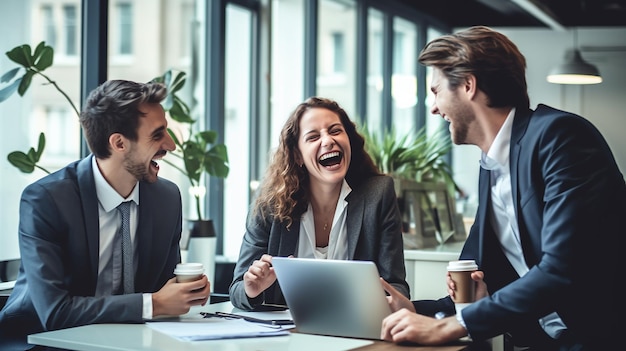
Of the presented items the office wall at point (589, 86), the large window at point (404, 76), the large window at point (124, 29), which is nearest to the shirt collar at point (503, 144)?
the large window at point (124, 29)

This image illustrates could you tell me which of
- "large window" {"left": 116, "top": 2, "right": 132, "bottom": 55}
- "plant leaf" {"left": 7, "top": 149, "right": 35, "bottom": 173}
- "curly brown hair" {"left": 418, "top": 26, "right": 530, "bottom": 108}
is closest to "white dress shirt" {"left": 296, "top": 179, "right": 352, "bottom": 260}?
"curly brown hair" {"left": 418, "top": 26, "right": 530, "bottom": 108}

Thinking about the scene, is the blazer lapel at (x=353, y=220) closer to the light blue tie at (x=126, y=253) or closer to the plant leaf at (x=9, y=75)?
the light blue tie at (x=126, y=253)

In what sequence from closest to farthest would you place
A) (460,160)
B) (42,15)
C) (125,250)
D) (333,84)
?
(125,250) → (42,15) → (333,84) → (460,160)

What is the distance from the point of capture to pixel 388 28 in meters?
8.48

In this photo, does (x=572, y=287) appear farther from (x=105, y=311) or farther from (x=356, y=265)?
(x=105, y=311)

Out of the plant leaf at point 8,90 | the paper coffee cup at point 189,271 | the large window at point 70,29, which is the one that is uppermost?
the large window at point 70,29

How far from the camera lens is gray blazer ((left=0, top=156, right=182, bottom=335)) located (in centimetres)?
238

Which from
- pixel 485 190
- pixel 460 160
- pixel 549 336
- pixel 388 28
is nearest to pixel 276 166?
pixel 485 190

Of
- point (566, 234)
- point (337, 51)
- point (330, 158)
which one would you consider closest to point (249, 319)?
point (330, 158)

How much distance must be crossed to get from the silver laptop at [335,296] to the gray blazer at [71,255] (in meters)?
0.44

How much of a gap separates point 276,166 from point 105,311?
0.97 meters

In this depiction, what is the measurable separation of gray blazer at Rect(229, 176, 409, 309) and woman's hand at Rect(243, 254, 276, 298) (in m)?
0.20

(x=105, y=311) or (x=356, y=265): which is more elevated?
(x=356, y=265)

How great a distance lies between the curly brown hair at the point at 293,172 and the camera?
113 inches
